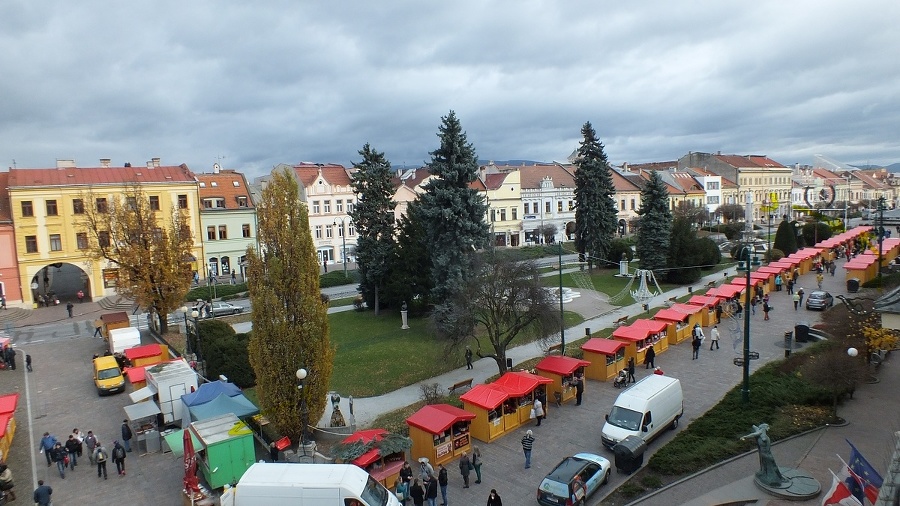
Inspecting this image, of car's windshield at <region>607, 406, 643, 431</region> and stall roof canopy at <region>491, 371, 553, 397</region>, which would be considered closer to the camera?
car's windshield at <region>607, 406, 643, 431</region>

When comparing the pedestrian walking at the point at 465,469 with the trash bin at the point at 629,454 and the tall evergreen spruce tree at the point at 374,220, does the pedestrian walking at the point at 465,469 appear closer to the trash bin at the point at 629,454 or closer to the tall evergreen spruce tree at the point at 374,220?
the trash bin at the point at 629,454

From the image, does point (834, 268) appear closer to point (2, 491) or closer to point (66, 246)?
point (2, 491)

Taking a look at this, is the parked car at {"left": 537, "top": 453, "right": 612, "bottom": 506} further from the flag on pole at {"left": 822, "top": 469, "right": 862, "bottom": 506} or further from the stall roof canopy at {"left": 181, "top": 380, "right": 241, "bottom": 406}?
the stall roof canopy at {"left": 181, "top": 380, "right": 241, "bottom": 406}

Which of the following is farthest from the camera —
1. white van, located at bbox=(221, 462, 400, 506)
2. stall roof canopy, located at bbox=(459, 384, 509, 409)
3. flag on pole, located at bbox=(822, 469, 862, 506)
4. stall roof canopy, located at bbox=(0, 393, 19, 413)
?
stall roof canopy, located at bbox=(0, 393, 19, 413)

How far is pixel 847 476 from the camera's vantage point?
11148mm

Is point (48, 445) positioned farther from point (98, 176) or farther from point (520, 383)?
point (98, 176)

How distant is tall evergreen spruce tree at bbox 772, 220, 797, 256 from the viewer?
50.3m

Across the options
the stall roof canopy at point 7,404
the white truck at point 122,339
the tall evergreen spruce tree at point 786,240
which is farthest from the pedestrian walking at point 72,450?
the tall evergreen spruce tree at point 786,240

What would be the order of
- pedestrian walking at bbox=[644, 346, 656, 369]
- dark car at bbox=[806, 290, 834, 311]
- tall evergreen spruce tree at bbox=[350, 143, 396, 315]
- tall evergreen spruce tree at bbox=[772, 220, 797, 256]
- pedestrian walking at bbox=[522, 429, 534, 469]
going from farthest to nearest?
tall evergreen spruce tree at bbox=[772, 220, 797, 256] → tall evergreen spruce tree at bbox=[350, 143, 396, 315] → dark car at bbox=[806, 290, 834, 311] → pedestrian walking at bbox=[644, 346, 656, 369] → pedestrian walking at bbox=[522, 429, 534, 469]

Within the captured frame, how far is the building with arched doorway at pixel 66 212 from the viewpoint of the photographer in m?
40.0

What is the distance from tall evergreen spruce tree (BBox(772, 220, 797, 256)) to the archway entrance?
59.5m

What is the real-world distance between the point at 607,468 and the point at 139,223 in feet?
91.4

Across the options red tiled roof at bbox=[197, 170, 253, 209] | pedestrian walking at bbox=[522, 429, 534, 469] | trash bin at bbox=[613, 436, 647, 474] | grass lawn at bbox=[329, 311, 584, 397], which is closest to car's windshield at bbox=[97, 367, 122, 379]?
grass lawn at bbox=[329, 311, 584, 397]

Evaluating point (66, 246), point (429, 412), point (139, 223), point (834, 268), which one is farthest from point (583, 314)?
point (66, 246)
